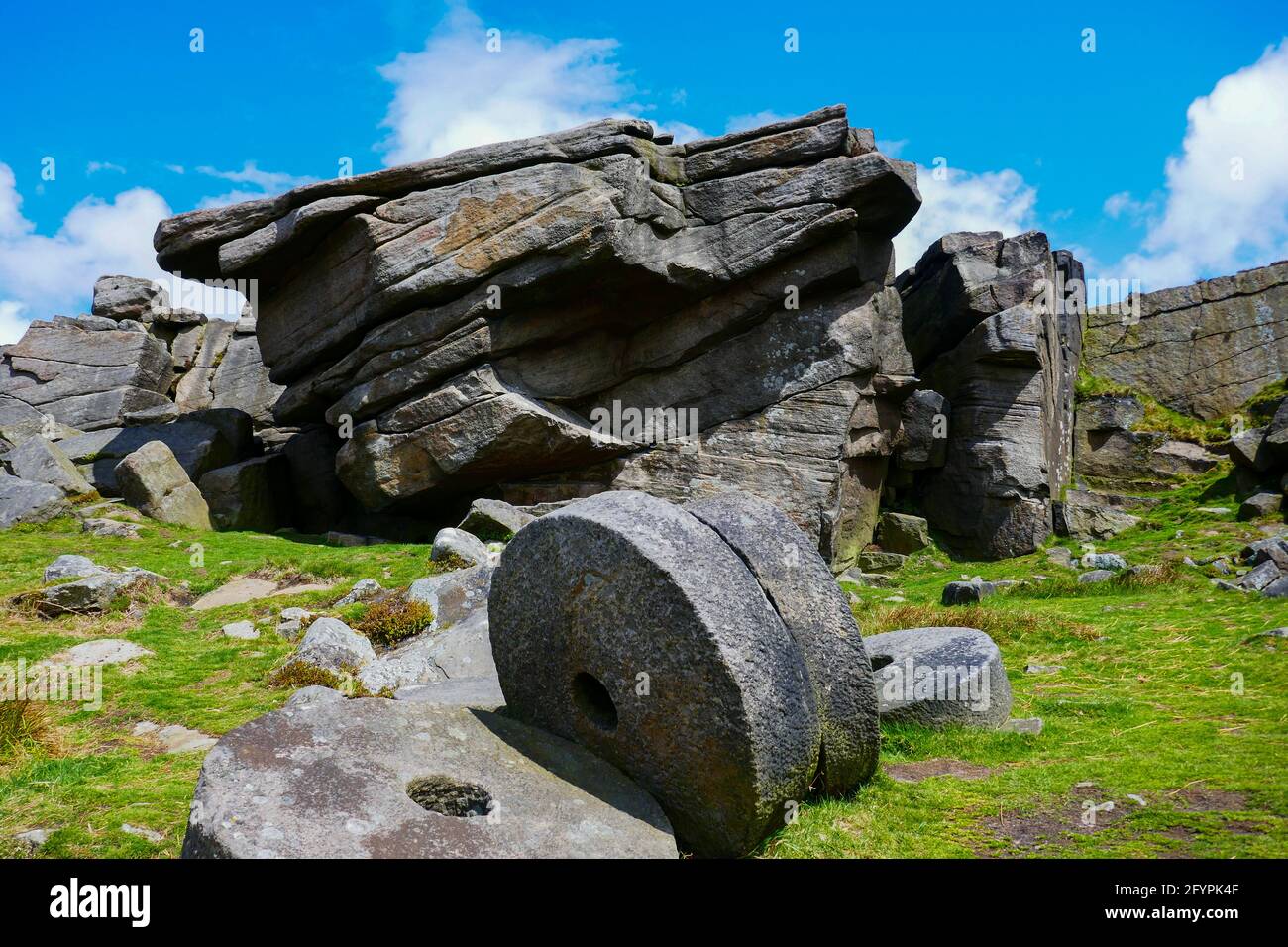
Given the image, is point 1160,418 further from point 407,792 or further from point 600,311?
point 407,792

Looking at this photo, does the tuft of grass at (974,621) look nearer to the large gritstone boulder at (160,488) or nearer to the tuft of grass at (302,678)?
the tuft of grass at (302,678)

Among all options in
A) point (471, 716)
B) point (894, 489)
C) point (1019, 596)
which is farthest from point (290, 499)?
point (471, 716)

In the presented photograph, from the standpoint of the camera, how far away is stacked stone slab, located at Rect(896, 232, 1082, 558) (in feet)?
77.2

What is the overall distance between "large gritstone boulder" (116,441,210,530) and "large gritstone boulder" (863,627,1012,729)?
17871 mm

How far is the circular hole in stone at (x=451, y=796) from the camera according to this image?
217 inches

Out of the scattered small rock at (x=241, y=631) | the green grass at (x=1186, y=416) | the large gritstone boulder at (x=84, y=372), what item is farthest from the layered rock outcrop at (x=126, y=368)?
the green grass at (x=1186, y=416)

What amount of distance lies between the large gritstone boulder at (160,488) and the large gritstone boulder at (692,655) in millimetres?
17212

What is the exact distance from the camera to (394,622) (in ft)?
40.6

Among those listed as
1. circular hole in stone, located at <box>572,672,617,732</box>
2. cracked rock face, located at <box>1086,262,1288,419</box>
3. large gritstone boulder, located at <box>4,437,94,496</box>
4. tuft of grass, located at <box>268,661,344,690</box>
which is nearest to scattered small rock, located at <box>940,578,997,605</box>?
tuft of grass, located at <box>268,661,344,690</box>

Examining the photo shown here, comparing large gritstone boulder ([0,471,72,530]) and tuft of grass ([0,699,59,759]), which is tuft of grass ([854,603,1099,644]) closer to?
tuft of grass ([0,699,59,759])

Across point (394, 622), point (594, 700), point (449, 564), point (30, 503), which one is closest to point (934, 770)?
point (594, 700)

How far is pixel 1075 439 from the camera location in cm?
2994

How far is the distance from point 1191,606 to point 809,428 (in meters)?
10.3
